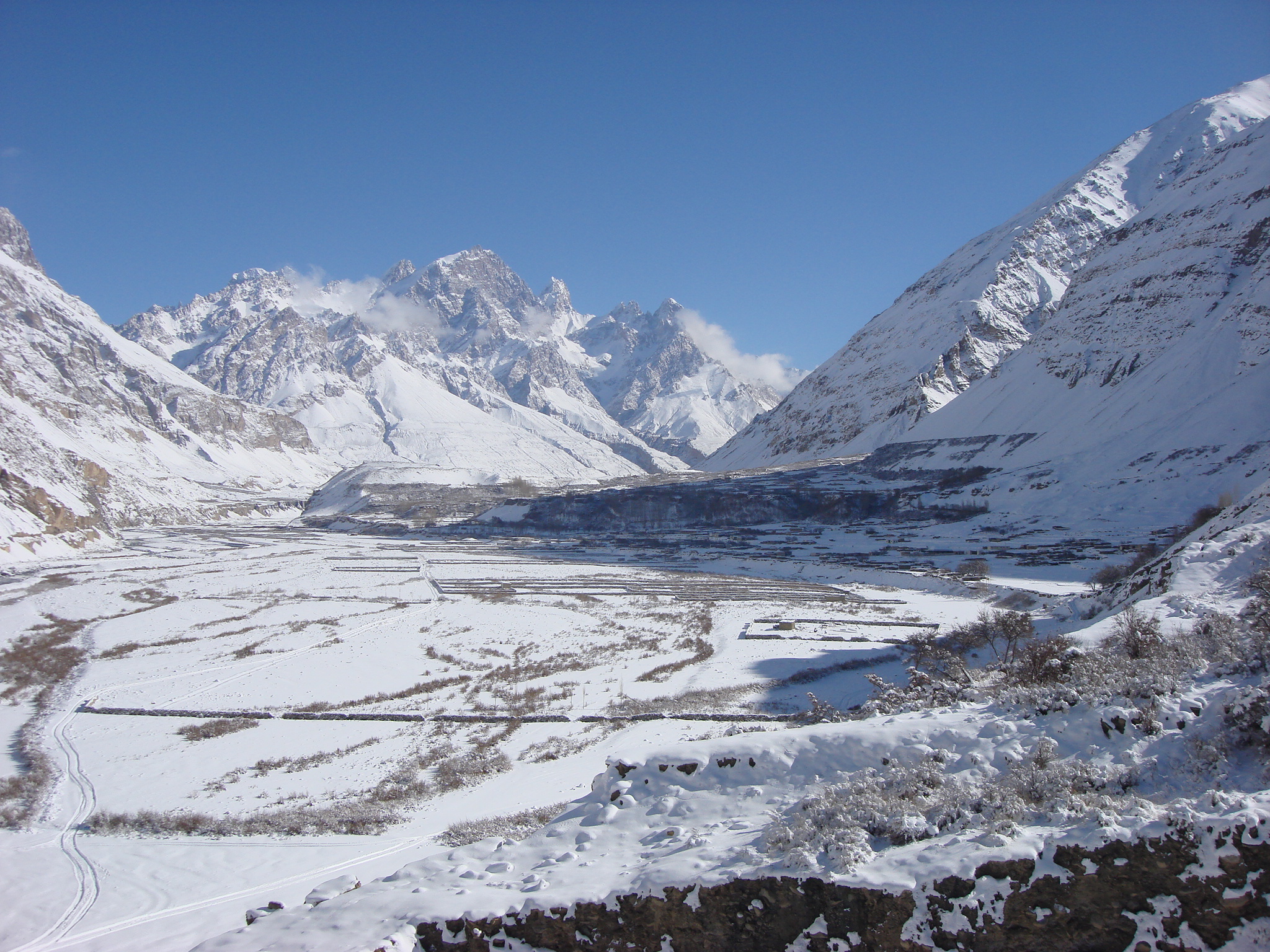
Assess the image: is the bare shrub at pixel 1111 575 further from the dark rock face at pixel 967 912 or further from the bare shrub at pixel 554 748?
the dark rock face at pixel 967 912

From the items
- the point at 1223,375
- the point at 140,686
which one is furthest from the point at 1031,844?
the point at 1223,375

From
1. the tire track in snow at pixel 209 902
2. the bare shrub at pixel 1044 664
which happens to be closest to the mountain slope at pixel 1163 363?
the bare shrub at pixel 1044 664

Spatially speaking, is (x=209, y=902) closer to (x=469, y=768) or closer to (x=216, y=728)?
(x=469, y=768)

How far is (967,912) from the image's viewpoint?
6676mm

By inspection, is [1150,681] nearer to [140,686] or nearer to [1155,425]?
[140,686]

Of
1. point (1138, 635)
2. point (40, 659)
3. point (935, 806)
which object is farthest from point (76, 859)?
point (40, 659)

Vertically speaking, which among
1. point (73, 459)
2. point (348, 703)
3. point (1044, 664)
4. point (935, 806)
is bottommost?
point (348, 703)

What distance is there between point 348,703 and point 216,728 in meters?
4.42

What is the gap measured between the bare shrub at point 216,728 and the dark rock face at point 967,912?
781 inches

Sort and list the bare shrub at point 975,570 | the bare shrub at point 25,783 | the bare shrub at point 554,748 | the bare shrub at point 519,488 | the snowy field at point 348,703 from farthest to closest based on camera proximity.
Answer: the bare shrub at point 519,488 < the bare shrub at point 975,570 < the bare shrub at point 554,748 < the bare shrub at point 25,783 < the snowy field at point 348,703

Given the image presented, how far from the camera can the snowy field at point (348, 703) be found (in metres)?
14.2

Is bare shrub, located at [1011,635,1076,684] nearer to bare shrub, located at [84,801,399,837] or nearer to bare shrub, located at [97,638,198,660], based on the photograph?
bare shrub, located at [84,801,399,837]

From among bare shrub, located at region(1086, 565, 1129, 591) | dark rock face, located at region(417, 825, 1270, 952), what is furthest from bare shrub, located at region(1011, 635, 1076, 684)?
bare shrub, located at region(1086, 565, 1129, 591)

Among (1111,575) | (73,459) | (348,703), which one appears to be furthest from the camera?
(73,459)
